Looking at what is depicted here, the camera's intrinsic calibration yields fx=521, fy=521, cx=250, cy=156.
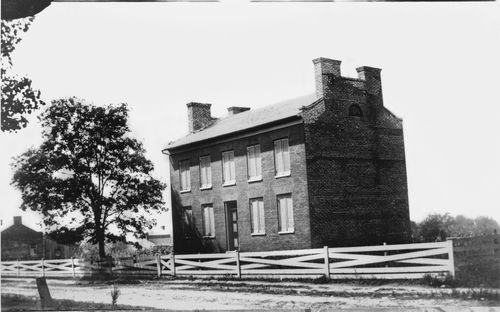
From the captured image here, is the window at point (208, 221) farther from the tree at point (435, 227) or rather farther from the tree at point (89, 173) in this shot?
the tree at point (435, 227)

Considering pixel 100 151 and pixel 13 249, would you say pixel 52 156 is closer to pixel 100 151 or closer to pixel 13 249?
pixel 100 151

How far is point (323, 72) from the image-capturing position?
66.4 ft

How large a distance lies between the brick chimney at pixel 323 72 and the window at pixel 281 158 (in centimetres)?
248

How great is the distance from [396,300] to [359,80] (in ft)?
36.7

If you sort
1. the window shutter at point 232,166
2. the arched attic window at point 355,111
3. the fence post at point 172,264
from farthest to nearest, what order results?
the window shutter at point 232,166
the arched attic window at point 355,111
the fence post at point 172,264

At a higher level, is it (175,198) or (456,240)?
(175,198)

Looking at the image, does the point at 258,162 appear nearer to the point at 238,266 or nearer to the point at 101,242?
the point at 238,266

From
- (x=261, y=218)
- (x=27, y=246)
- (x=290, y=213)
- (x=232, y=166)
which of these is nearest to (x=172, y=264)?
(x=261, y=218)

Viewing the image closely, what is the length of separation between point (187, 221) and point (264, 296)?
35.1 ft

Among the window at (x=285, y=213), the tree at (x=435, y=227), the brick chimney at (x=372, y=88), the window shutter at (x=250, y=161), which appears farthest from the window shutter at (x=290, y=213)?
the brick chimney at (x=372, y=88)

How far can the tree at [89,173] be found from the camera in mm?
14805

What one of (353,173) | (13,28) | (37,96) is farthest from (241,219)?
(13,28)

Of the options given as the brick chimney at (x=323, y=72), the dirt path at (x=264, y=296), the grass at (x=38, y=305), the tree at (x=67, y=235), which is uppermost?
the brick chimney at (x=323, y=72)

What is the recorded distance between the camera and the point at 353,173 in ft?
70.2
